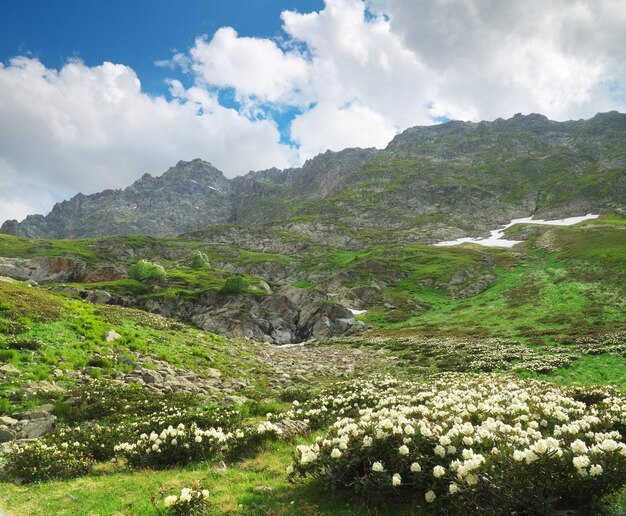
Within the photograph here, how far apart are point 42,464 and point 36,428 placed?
3.62 m

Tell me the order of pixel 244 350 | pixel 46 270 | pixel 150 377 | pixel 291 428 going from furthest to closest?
pixel 46 270
pixel 244 350
pixel 150 377
pixel 291 428

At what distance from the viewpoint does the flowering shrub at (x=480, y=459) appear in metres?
5.89

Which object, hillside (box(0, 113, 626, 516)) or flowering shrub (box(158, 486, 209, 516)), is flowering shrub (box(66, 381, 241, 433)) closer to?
hillside (box(0, 113, 626, 516))

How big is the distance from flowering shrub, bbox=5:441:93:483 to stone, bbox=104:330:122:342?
51.8 ft

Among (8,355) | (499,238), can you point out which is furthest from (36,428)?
(499,238)

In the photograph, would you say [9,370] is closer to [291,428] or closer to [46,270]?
[291,428]

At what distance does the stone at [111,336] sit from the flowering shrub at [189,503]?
21.5 metres

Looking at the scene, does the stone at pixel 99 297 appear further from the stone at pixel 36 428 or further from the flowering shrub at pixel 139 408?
the stone at pixel 36 428

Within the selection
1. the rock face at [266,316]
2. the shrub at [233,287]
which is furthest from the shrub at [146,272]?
the shrub at [233,287]

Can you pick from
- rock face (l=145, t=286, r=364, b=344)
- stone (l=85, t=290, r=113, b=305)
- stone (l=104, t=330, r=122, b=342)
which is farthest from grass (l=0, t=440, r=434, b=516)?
stone (l=85, t=290, r=113, b=305)

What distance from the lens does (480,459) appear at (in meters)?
6.20

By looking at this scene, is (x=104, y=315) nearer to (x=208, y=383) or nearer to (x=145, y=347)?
(x=145, y=347)

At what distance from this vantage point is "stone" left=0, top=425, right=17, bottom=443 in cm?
1250

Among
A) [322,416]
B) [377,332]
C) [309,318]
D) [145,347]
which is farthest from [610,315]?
[145,347]
